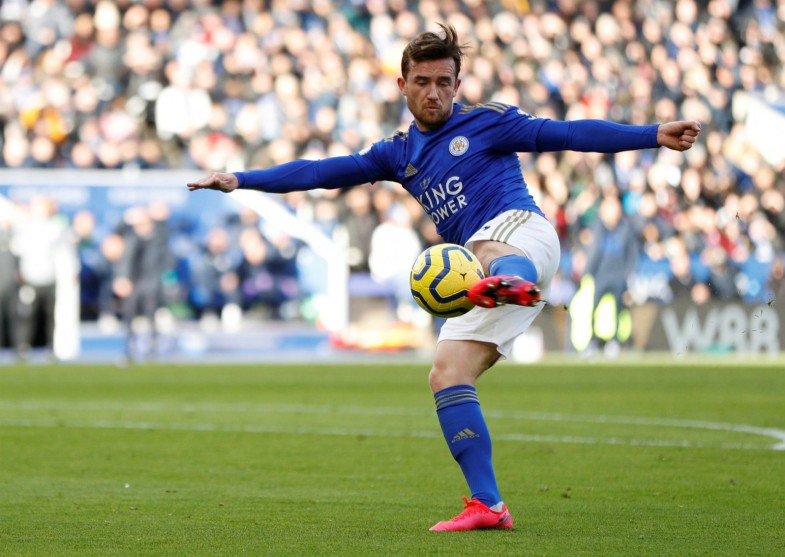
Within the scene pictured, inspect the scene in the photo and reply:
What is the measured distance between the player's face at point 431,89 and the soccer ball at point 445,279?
1.97 ft

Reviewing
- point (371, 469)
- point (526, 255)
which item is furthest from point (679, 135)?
point (371, 469)

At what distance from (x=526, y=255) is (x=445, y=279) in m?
0.40

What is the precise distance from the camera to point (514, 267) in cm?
522

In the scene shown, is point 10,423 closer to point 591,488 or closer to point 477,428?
point 591,488

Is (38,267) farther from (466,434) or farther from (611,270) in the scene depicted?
(466,434)

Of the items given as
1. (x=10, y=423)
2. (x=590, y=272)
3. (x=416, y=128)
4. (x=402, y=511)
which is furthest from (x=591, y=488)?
(x=590, y=272)

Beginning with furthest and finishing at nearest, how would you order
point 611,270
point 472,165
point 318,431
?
point 611,270 < point 318,431 < point 472,165

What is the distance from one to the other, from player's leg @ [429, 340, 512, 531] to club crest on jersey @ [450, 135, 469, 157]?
29.2 inches

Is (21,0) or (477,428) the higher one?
(21,0)

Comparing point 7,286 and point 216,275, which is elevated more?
point 216,275

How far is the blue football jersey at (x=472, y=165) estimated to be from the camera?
5688mm

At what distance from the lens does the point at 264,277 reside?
2230 cm

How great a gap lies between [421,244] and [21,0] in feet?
25.8

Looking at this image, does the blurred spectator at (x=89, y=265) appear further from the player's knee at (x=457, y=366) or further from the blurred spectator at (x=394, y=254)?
the player's knee at (x=457, y=366)
